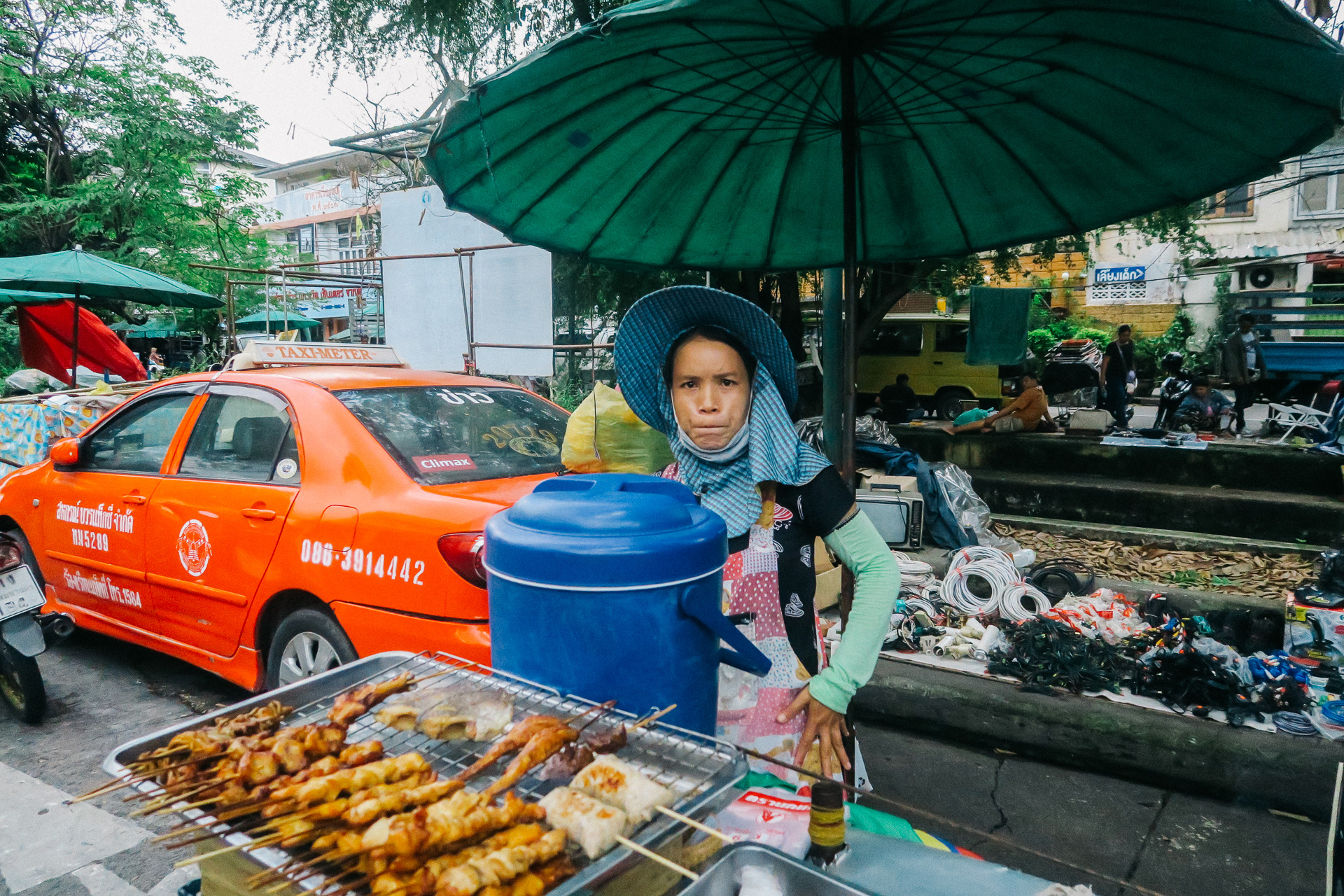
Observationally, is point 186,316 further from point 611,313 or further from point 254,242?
point 611,313

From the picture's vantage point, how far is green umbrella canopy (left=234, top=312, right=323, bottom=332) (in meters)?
18.8

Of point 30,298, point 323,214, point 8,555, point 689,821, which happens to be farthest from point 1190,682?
point 323,214

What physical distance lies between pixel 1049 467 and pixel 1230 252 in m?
17.2

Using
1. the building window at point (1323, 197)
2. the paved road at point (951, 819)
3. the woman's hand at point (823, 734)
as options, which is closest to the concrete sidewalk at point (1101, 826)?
the paved road at point (951, 819)

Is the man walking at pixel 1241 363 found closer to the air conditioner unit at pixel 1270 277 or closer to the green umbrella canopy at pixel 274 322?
the air conditioner unit at pixel 1270 277

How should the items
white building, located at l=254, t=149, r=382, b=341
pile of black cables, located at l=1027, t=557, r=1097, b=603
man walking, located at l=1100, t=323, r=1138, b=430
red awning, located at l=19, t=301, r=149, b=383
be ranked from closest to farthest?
1. pile of black cables, located at l=1027, t=557, r=1097, b=603
2. red awning, located at l=19, t=301, r=149, b=383
3. man walking, located at l=1100, t=323, r=1138, b=430
4. white building, located at l=254, t=149, r=382, b=341

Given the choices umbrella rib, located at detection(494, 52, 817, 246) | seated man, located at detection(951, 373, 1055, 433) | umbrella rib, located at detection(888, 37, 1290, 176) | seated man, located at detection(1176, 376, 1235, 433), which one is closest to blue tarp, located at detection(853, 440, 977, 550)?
seated man, located at detection(951, 373, 1055, 433)

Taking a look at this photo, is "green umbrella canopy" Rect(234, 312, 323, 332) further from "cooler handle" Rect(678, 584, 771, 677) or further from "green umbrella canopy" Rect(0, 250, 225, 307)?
"cooler handle" Rect(678, 584, 771, 677)

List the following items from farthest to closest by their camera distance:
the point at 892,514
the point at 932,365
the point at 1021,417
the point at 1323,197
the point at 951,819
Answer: the point at 1323,197, the point at 932,365, the point at 1021,417, the point at 892,514, the point at 951,819

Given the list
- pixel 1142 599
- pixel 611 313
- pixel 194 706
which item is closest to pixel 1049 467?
pixel 1142 599

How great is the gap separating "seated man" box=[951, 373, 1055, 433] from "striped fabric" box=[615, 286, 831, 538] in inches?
303

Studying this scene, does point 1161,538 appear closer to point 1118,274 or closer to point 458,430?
point 458,430

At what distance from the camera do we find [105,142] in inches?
701

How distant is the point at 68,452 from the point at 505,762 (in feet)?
14.5
